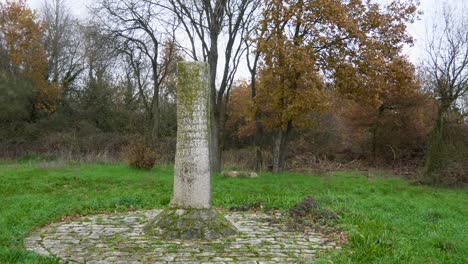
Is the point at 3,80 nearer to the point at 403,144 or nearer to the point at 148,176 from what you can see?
the point at 148,176

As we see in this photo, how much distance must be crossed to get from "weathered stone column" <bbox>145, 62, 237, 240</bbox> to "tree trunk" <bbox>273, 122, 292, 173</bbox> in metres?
13.2

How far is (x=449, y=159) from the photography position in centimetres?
1869

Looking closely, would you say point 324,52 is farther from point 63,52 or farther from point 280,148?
point 63,52

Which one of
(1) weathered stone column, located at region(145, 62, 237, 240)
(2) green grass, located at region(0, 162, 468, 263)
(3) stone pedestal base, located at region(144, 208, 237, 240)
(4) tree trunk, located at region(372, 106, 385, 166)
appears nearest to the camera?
(2) green grass, located at region(0, 162, 468, 263)

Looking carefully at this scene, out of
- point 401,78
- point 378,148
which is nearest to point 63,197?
point 401,78

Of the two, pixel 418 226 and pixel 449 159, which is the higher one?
pixel 449 159

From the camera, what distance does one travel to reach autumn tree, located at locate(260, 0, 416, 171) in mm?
18359

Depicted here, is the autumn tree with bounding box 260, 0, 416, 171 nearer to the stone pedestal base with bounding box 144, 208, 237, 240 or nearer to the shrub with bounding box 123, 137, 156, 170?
the shrub with bounding box 123, 137, 156, 170

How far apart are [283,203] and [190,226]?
A: 4302mm

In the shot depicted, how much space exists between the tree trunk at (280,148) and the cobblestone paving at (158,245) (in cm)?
1217

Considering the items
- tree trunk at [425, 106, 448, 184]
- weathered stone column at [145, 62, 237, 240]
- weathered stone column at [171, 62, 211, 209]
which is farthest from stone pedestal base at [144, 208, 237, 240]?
tree trunk at [425, 106, 448, 184]

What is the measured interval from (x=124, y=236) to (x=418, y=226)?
576 centimetres

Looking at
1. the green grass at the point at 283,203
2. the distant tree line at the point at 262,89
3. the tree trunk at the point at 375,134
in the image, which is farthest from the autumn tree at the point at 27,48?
the tree trunk at the point at 375,134

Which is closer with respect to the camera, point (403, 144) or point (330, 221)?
point (330, 221)
